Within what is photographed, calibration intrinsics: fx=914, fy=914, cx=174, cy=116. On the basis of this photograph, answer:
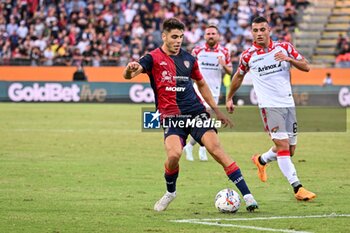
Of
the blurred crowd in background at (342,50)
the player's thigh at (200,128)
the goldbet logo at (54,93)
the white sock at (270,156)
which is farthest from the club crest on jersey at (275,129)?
the blurred crowd in background at (342,50)

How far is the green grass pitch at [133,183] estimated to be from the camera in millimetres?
10258

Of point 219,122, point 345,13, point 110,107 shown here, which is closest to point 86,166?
point 219,122

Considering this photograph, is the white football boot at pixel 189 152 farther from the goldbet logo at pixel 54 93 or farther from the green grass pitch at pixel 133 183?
the goldbet logo at pixel 54 93

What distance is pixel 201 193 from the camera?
13312 mm

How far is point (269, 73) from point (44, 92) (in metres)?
27.8

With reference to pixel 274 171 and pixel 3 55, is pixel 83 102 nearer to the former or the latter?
pixel 3 55

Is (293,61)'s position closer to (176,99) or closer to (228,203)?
(176,99)

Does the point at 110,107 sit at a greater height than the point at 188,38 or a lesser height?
lesser

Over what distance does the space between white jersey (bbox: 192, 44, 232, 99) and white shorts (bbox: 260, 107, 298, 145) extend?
6387 millimetres

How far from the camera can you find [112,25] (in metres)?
44.4

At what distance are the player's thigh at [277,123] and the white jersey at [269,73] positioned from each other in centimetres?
10

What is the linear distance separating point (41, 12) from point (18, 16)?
1.12 m

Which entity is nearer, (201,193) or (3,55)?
(201,193)

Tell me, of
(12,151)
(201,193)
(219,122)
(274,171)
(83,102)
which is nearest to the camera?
(219,122)
